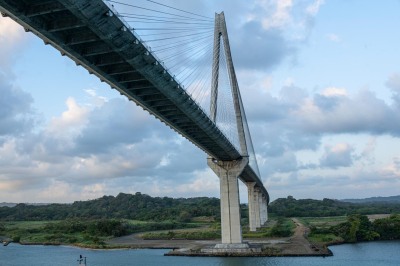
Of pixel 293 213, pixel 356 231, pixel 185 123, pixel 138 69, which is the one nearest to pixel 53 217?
pixel 293 213

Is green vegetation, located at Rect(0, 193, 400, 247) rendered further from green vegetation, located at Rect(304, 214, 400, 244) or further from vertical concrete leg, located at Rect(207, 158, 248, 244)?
vertical concrete leg, located at Rect(207, 158, 248, 244)

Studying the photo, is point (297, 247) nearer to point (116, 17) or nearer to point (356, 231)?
point (356, 231)

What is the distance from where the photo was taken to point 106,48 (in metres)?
20.8

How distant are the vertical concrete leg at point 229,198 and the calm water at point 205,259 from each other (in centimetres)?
516

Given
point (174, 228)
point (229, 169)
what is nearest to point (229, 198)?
point (229, 169)

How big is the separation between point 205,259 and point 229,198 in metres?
8.58

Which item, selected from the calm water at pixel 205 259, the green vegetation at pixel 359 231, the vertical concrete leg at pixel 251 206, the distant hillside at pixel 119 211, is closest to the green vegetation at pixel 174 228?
the green vegetation at pixel 359 231

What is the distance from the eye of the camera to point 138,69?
23.6 meters

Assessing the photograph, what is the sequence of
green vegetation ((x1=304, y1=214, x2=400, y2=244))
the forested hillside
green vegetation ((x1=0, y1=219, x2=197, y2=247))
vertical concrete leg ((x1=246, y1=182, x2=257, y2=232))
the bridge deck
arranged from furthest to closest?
the forested hillside, vertical concrete leg ((x1=246, y1=182, x2=257, y2=232)), green vegetation ((x1=0, y1=219, x2=197, y2=247)), green vegetation ((x1=304, y1=214, x2=400, y2=244)), the bridge deck

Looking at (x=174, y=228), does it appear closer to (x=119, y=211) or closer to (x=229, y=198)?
(x=229, y=198)

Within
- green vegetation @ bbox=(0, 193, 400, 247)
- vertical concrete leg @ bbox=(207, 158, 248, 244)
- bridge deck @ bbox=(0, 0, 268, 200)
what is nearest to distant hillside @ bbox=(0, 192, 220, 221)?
green vegetation @ bbox=(0, 193, 400, 247)

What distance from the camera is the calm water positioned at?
1697 inches

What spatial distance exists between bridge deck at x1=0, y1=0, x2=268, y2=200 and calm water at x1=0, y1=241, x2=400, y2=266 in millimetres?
18438

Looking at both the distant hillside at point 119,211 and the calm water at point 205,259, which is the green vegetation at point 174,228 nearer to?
the distant hillside at point 119,211
